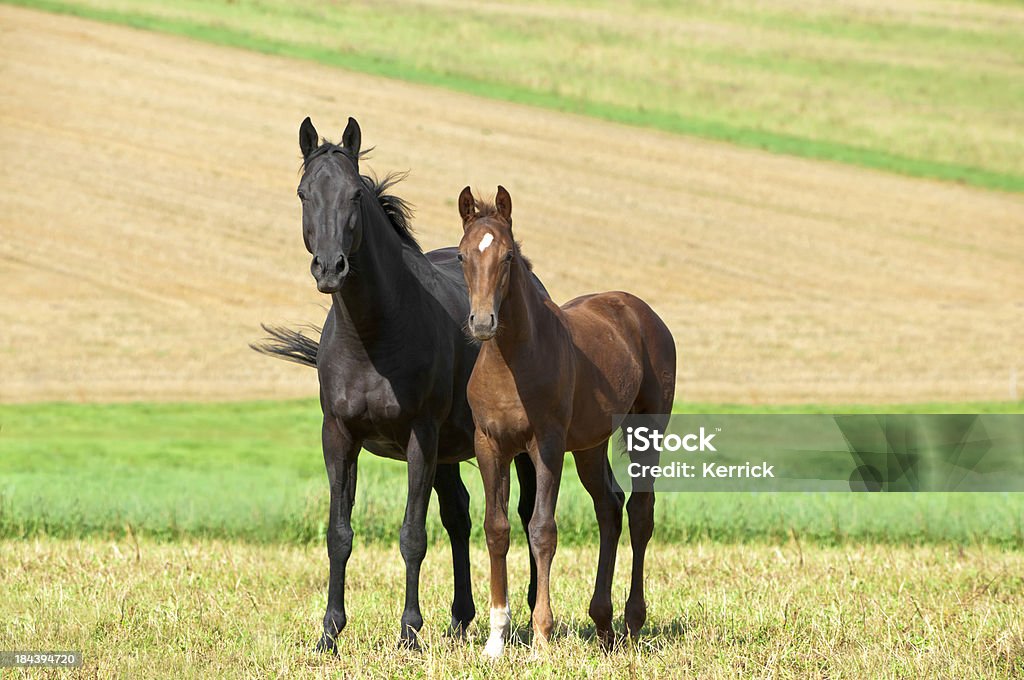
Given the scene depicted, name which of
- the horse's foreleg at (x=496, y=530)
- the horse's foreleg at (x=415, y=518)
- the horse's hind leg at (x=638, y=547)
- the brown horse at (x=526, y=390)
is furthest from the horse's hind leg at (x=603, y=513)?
the horse's foreleg at (x=415, y=518)

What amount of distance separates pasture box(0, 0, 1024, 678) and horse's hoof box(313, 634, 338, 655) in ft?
0.44

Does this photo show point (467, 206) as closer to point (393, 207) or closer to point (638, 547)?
point (393, 207)

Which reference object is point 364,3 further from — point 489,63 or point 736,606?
point 736,606

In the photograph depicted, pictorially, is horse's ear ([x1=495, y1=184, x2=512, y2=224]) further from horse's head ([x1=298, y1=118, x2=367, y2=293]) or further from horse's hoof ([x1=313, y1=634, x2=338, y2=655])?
horse's hoof ([x1=313, y1=634, x2=338, y2=655])

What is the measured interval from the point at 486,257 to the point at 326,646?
2690 millimetres

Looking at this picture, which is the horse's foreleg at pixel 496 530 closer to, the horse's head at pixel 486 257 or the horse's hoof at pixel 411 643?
the horse's hoof at pixel 411 643

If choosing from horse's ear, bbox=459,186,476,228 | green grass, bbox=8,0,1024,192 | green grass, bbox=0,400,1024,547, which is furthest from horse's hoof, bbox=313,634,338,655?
green grass, bbox=8,0,1024,192

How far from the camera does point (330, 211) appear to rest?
721 centimetres

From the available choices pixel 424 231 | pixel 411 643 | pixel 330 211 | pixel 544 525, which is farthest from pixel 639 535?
pixel 424 231

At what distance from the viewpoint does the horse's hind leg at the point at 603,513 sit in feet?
25.8

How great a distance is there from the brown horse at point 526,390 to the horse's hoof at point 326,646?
1.07 meters

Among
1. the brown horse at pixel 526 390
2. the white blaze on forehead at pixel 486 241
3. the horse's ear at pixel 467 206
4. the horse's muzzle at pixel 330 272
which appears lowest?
the brown horse at pixel 526 390

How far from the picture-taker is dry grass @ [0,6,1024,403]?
2381 centimetres

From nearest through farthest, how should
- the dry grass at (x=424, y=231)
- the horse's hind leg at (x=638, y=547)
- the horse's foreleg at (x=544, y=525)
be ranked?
the horse's foreleg at (x=544, y=525) < the horse's hind leg at (x=638, y=547) < the dry grass at (x=424, y=231)
